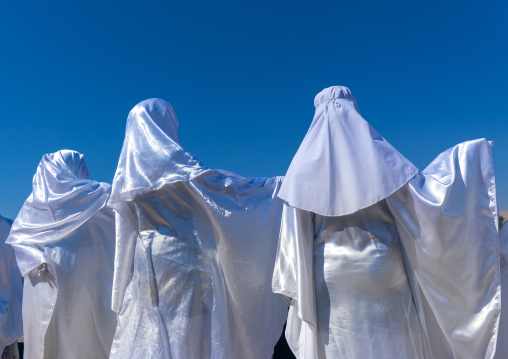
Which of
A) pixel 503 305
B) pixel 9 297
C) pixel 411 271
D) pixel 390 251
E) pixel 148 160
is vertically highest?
pixel 148 160

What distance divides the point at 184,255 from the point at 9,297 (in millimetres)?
3087

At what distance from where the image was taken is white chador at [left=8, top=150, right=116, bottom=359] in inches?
197

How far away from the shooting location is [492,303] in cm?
293

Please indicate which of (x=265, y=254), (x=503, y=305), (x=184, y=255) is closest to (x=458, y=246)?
(x=503, y=305)

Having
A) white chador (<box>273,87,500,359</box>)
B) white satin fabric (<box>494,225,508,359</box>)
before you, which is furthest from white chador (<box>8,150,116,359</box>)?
white satin fabric (<box>494,225,508,359</box>)

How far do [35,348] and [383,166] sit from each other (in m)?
3.85

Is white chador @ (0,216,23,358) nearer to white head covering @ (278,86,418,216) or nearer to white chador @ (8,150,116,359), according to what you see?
white chador @ (8,150,116,359)

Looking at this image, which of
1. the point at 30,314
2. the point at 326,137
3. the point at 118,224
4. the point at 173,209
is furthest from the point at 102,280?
the point at 326,137

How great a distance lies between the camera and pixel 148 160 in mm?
4160

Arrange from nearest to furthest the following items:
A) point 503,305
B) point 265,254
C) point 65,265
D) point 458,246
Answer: point 458,246 < point 503,305 < point 265,254 < point 65,265

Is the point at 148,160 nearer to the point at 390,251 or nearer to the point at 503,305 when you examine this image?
the point at 390,251

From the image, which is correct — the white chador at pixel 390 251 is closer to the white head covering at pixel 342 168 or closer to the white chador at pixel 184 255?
the white head covering at pixel 342 168

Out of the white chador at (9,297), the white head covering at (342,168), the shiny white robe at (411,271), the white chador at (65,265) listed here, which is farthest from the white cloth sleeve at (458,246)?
the white chador at (9,297)

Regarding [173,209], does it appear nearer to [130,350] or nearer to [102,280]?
[130,350]
